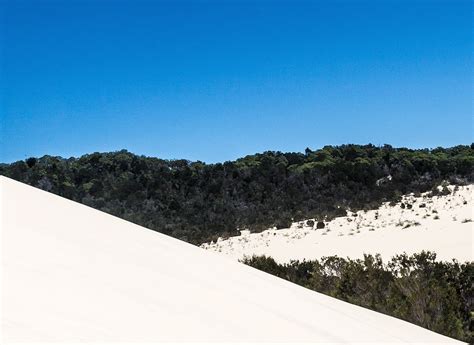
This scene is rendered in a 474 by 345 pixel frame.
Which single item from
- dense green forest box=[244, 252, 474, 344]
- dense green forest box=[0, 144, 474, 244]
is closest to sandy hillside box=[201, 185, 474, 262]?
dense green forest box=[0, 144, 474, 244]

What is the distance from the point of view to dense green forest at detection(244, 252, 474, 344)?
24.6 ft

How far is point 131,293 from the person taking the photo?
158 inches

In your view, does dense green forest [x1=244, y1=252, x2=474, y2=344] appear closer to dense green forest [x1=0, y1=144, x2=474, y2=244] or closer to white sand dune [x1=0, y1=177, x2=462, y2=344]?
Answer: white sand dune [x1=0, y1=177, x2=462, y2=344]

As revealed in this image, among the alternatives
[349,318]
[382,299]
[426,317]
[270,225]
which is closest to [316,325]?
[349,318]

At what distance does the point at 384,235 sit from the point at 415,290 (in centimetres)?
1267

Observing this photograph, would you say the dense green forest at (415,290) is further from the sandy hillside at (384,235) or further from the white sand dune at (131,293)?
the sandy hillside at (384,235)

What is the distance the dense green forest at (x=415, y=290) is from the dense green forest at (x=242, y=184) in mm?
13818

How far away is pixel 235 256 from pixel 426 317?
1392 cm

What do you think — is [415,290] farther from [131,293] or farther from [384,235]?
[384,235]

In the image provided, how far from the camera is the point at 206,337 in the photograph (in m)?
3.56

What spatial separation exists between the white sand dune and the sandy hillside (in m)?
11.8

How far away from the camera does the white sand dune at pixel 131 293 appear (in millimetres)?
3248

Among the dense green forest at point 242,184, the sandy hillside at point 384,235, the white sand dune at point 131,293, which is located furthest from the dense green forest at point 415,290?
the dense green forest at point 242,184

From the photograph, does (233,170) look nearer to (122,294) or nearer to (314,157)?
(314,157)
